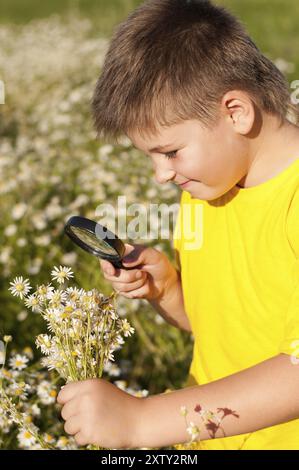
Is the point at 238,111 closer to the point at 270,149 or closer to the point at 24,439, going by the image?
the point at 270,149

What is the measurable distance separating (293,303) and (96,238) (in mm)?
466

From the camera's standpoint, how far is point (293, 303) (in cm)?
159

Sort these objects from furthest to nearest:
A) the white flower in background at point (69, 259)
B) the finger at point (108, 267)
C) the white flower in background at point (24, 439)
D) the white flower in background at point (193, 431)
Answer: the white flower in background at point (69, 259) < the white flower in background at point (24, 439) < the finger at point (108, 267) < the white flower in background at point (193, 431)

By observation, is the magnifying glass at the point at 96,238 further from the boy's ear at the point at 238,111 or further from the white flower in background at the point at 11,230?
the white flower in background at the point at 11,230

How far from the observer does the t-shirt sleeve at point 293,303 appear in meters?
1.52

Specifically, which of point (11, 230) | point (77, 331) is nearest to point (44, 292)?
point (77, 331)

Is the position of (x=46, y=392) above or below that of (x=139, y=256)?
below

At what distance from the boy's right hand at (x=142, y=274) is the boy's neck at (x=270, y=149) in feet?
1.25

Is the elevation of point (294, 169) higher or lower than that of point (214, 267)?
higher

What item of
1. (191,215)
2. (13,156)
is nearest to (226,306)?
(191,215)

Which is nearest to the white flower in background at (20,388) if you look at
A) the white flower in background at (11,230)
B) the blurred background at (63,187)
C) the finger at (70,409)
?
the finger at (70,409)
